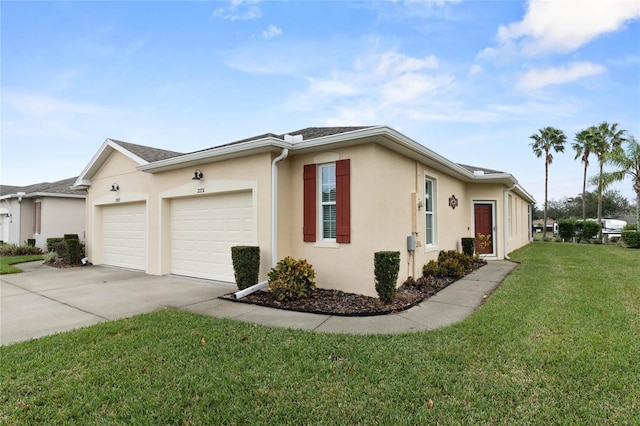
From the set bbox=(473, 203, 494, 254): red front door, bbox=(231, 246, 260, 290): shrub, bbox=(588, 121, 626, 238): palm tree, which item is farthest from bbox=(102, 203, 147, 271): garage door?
bbox=(588, 121, 626, 238): palm tree

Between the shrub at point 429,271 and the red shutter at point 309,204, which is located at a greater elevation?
the red shutter at point 309,204

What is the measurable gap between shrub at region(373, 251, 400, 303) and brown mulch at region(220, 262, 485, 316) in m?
0.18

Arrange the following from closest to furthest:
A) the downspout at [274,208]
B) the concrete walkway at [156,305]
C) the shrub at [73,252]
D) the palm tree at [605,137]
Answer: the concrete walkway at [156,305] → the downspout at [274,208] → the shrub at [73,252] → the palm tree at [605,137]

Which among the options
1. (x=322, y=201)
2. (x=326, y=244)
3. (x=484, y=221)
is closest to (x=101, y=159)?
(x=322, y=201)

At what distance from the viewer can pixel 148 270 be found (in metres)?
9.30

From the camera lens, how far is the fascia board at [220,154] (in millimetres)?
6603

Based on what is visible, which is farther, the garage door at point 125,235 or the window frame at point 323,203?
the garage door at point 125,235

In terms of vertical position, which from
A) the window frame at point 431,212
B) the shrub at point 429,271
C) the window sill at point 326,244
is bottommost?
the shrub at point 429,271

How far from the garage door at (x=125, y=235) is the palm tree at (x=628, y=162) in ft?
74.6

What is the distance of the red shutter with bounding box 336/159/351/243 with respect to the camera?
21.2ft

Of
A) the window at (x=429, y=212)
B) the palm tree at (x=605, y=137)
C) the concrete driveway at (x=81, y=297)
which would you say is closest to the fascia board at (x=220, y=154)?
the concrete driveway at (x=81, y=297)

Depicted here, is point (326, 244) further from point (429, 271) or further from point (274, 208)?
point (429, 271)

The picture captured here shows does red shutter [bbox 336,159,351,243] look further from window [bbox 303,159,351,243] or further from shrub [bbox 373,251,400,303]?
shrub [bbox 373,251,400,303]

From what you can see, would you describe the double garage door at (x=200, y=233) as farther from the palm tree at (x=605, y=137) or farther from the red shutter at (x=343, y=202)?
the palm tree at (x=605, y=137)
